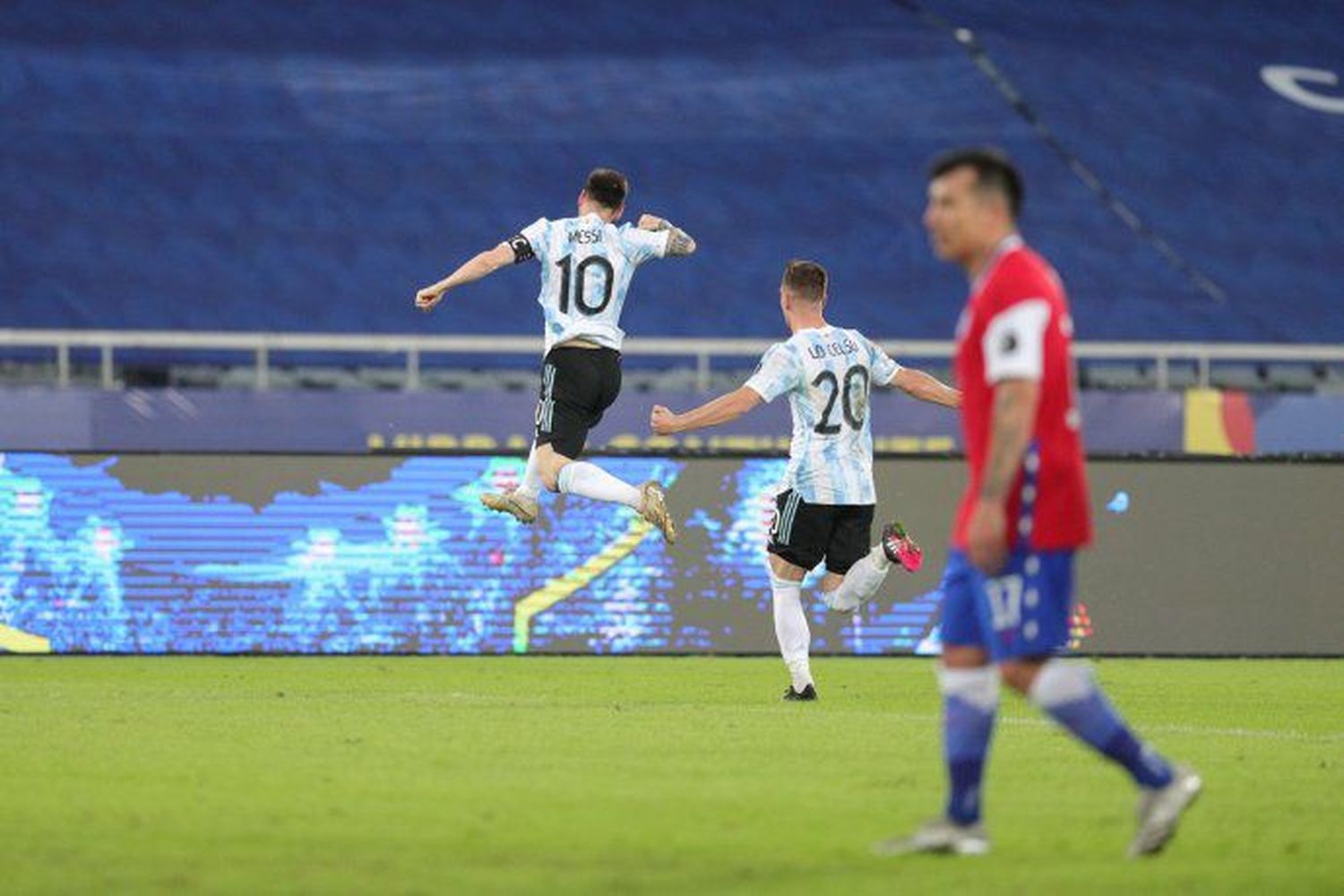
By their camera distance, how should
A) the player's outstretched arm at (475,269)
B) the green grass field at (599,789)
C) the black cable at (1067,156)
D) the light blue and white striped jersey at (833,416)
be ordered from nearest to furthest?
1. the green grass field at (599,789)
2. the player's outstretched arm at (475,269)
3. the light blue and white striped jersey at (833,416)
4. the black cable at (1067,156)

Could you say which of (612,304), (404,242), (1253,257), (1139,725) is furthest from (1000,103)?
(1139,725)

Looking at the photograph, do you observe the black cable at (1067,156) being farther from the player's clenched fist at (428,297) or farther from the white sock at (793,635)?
the player's clenched fist at (428,297)

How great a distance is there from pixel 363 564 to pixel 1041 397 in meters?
10.7

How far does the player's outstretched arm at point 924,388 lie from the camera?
42.2ft

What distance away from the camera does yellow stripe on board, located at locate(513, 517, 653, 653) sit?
55.0 feet

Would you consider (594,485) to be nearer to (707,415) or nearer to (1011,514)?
(707,415)

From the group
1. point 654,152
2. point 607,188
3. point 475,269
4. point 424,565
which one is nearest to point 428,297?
point 475,269

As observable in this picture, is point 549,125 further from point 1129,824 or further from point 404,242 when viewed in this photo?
point 1129,824

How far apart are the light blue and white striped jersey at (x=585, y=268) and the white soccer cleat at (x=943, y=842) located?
690cm

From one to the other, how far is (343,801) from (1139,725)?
15.1 feet

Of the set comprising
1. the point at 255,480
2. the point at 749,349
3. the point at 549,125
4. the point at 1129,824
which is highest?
the point at 549,125

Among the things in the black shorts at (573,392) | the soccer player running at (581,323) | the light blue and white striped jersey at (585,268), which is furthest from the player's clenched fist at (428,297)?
the black shorts at (573,392)

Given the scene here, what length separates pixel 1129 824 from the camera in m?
7.38

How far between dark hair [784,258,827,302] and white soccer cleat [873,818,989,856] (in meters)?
6.19
